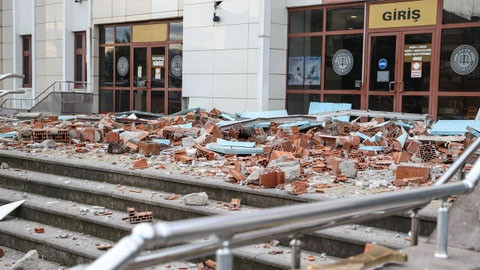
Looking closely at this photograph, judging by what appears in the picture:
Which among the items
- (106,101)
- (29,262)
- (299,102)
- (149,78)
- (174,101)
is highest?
(149,78)

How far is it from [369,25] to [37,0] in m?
14.4

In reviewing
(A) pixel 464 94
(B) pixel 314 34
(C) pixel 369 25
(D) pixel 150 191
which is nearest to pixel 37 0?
(B) pixel 314 34

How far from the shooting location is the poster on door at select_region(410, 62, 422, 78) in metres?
13.3

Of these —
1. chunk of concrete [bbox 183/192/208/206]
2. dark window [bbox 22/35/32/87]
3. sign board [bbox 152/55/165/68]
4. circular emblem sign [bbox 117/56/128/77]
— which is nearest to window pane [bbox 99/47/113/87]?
circular emblem sign [bbox 117/56/128/77]

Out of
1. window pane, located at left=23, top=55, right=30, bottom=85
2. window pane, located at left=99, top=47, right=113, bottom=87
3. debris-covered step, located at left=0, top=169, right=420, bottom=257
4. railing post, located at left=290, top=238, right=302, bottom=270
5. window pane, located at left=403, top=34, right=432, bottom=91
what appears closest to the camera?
railing post, located at left=290, top=238, right=302, bottom=270

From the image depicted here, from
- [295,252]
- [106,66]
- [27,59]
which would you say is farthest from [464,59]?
[27,59]

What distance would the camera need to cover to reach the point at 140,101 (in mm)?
19328

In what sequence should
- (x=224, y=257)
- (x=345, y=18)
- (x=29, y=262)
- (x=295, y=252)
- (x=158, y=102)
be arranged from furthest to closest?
1. (x=158, y=102)
2. (x=345, y=18)
3. (x=29, y=262)
4. (x=295, y=252)
5. (x=224, y=257)

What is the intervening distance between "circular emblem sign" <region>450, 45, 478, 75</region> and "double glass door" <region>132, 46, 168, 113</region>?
30.3 feet

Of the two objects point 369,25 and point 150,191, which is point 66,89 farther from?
point 150,191

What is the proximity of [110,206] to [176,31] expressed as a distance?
487 inches

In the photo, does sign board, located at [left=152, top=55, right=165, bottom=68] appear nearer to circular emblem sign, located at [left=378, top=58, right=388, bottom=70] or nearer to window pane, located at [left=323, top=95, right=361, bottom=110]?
window pane, located at [left=323, top=95, right=361, bottom=110]

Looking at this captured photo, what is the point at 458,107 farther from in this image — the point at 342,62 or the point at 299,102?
the point at 299,102

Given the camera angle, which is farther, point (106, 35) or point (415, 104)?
point (106, 35)
